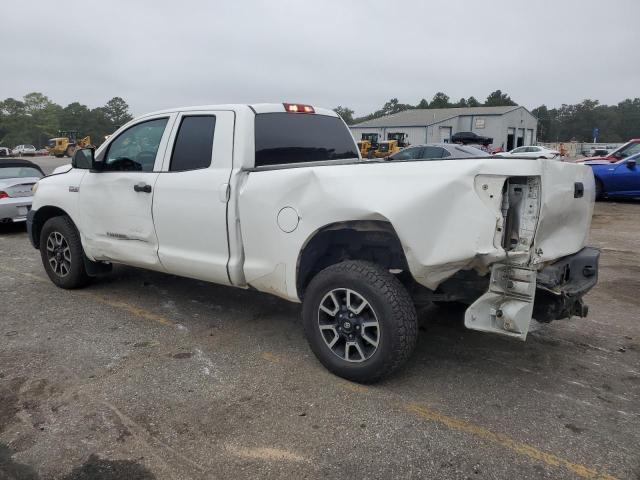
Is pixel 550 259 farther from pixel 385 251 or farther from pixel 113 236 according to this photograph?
pixel 113 236

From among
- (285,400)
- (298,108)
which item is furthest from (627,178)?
(285,400)

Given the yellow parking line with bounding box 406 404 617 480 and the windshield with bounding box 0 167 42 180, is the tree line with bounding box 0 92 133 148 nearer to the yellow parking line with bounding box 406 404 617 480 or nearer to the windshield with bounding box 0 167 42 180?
the windshield with bounding box 0 167 42 180

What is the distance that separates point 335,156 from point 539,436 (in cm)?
301

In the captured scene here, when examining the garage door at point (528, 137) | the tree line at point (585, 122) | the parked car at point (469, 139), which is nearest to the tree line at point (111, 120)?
the tree line at point (585, 122)

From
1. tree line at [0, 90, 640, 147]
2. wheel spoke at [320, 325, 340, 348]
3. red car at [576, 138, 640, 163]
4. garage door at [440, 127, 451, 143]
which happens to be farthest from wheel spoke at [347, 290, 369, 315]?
tree line at [0, 90, 640, 147]

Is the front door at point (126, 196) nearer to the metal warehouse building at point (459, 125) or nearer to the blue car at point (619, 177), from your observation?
the blue car at point (619, 177)

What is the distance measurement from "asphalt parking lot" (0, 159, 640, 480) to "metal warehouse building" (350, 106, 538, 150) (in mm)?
Answer: 47081

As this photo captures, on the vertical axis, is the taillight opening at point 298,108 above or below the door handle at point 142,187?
above

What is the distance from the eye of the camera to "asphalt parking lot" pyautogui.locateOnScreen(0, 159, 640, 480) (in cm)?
263

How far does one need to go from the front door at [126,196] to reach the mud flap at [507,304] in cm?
290

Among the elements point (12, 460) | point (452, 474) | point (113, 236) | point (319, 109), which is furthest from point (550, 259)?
point (113, 236)

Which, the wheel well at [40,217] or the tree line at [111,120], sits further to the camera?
the tree line at [111,120]

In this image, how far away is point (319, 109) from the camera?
4.89 meters

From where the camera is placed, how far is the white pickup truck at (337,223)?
9.53ft
